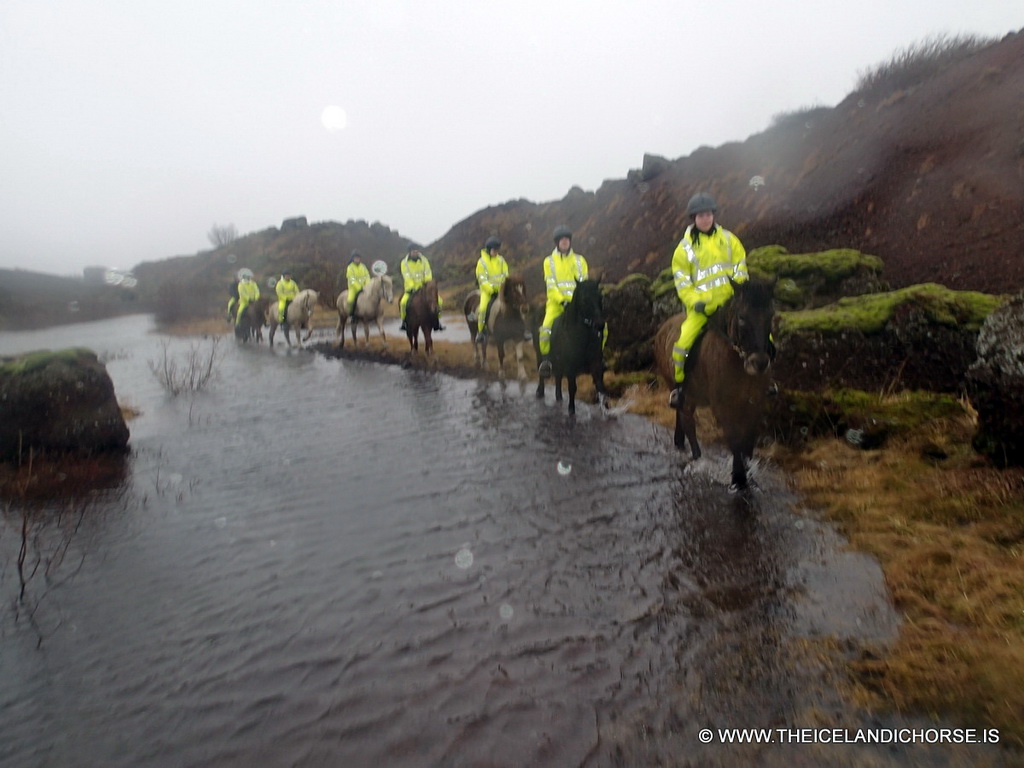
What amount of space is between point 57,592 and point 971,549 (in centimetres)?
650

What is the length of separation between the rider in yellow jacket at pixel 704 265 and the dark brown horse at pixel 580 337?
2.50 m

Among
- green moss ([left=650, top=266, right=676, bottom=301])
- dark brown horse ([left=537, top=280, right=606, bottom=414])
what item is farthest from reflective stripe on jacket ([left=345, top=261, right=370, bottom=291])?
dark brown horse ([left=537, top=280, right=606, bottom=414])

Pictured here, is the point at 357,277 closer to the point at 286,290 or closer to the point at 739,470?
the point at 286,290

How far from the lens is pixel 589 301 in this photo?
8.61 meters

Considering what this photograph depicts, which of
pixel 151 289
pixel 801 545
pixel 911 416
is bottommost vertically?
pixel 801 545

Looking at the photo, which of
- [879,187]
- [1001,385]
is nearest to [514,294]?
[1001,385]

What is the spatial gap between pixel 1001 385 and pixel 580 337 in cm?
524

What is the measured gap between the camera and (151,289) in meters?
66.2

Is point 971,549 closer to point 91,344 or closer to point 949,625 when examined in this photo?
point 949,625

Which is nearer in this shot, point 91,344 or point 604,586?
point 604,586

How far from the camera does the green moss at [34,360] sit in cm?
736

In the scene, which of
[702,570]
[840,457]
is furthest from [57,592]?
[840,457]

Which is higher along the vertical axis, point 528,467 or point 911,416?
point 911,416

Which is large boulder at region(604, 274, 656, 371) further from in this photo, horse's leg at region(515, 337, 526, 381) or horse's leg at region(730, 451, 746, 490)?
horse's leg at region(730, 451, 746, 490)
